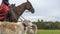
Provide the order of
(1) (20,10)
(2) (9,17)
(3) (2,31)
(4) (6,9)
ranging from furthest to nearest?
(1) (20,10) → (2) (9,17) → (4) (6,9) → (3) (2,31)

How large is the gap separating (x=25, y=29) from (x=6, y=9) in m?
6.00

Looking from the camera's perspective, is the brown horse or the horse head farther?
the horse head

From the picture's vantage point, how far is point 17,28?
5371 millimetres

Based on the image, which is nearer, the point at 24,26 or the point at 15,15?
the point at 24,26

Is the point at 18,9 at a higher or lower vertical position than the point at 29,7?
lower

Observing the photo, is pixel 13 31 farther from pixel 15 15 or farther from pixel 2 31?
pixel 15 15

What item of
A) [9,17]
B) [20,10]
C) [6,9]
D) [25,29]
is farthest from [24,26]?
[20,10]

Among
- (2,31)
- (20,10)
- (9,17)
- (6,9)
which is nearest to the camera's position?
(2,31)

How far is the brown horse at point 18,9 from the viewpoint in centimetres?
1275

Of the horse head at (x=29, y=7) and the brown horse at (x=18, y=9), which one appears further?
the horse head at (x=29, y=7)

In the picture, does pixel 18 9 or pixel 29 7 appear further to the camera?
pixel 29 7

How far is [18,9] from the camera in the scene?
13.8 m

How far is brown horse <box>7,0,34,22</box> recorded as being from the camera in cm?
1275

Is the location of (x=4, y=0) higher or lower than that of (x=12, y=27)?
higher
